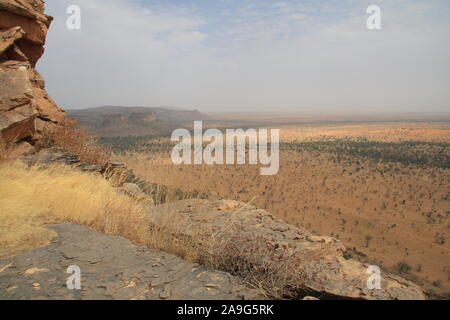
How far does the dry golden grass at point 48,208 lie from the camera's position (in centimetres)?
304

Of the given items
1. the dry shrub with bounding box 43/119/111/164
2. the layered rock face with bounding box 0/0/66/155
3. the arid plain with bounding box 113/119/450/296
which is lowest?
the arid plain with bounding box 113/119/450/296

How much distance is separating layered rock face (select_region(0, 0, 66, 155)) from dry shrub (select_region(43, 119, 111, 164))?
0.62 feet

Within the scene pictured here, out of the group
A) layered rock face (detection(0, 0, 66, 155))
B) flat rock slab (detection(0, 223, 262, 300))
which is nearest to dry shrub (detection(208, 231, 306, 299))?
flat rock slab (detection(0, 223, 262, 300))

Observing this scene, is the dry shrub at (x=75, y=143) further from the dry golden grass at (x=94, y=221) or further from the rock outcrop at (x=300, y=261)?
the rock outcrop at (x=300, y=261)

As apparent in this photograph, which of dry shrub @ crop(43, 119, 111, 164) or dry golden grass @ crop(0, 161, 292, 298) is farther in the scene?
dry shrub @ crop(43, 119, 111, 164)

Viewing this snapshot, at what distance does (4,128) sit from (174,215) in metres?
3.29

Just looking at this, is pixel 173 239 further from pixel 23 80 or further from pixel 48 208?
pixel 23 80

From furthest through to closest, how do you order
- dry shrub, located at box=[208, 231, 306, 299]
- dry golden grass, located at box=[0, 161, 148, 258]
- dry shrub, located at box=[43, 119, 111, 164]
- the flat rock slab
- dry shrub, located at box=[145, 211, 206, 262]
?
dry shrub, located at box=[43, 119, 111, 164] < dry shrub, located at box=[145, 211, 206, 262] < dry golden grass, located at box=[0, 161, 148, 258] < dry shrub, located at box=[208, 231, 306, 299] < the flat rock slab

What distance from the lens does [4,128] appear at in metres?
4.95

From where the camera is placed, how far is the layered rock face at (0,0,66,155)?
5191 millimetres

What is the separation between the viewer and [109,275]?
Result: 8.36 ft

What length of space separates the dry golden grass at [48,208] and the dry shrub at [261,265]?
108cm

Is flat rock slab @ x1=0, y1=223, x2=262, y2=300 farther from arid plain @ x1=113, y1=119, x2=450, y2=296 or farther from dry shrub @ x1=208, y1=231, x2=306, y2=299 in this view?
arid plain @ x1=113, y1=119, x2=450, y2=296

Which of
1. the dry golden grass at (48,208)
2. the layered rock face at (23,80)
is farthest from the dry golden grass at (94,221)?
the layered rock face at (23,80)
